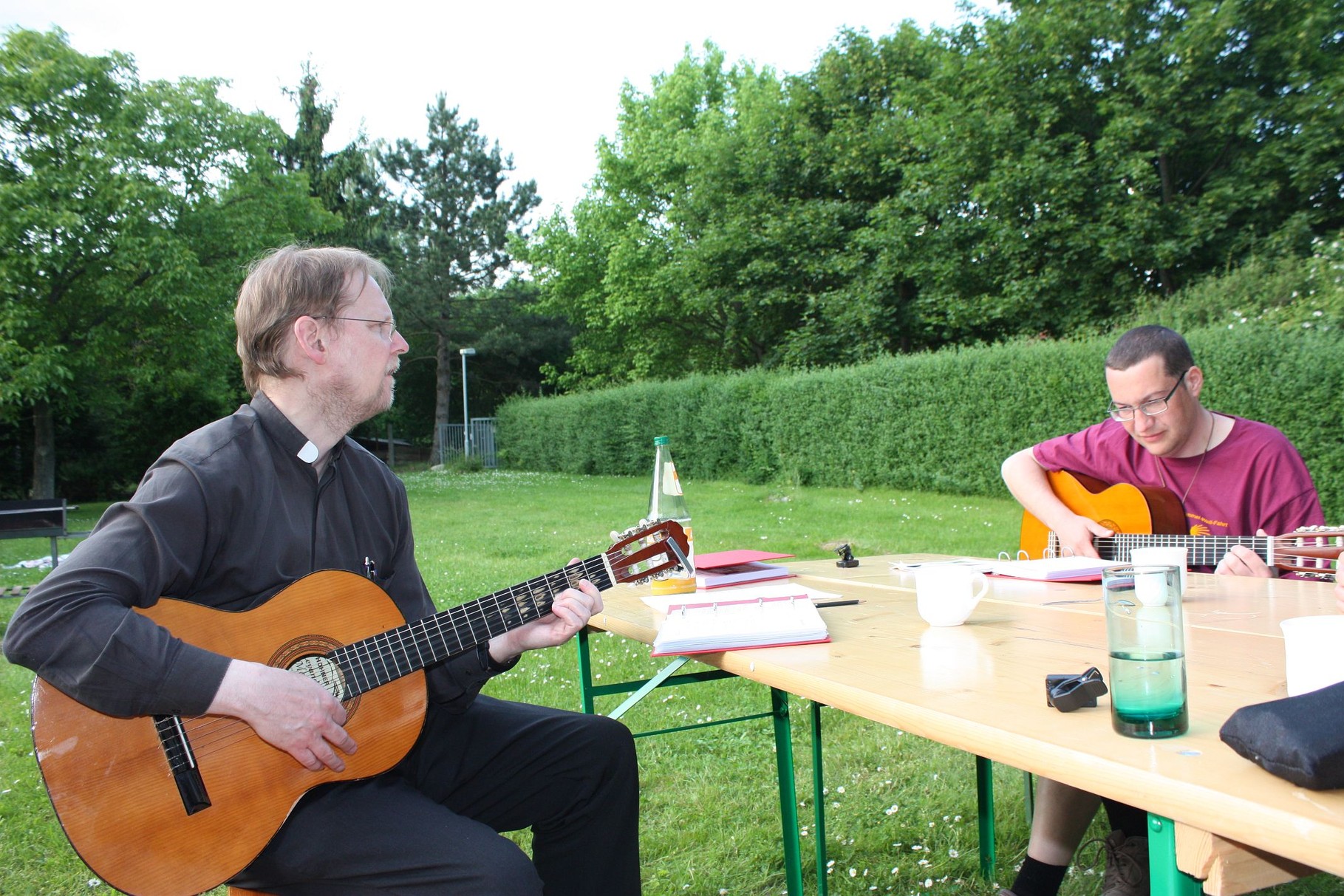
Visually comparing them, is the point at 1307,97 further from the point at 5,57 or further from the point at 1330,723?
the point at 5,57

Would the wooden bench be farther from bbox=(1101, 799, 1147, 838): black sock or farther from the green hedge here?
the green hedge

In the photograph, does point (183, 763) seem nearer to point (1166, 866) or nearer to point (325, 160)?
point (1166, 866)

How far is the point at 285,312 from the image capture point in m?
2.29

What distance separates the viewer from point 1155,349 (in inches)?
126

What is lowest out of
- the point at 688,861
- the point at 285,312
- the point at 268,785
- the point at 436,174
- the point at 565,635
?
the point at 688,861

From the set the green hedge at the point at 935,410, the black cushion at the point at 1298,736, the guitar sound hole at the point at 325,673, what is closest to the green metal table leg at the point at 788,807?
the guitar sound hole at the point at 325,673

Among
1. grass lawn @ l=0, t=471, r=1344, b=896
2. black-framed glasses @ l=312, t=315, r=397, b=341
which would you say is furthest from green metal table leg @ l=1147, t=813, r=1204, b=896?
grass lawn @ l=0, t=471, r=1344, b=896

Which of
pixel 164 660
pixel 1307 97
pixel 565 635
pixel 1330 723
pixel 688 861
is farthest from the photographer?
pixel 1307 97

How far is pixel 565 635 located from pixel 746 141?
26.5 meters

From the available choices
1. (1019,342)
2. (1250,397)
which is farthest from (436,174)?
(1250,397)

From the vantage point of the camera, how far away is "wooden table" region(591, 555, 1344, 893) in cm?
98

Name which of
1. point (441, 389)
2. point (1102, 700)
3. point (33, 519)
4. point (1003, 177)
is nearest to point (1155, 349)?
point (1102, 700)

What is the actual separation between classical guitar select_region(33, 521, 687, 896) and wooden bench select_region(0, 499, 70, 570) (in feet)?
28.8

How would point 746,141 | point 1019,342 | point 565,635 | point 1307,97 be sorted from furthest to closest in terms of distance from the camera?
1. point 746,141
2. point 1307,97
3. point 1019,342
4. point 565,635
